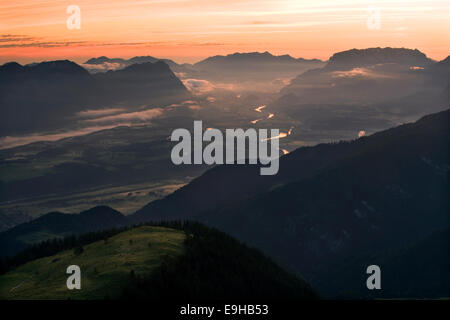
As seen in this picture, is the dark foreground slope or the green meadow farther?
the dark foreground slope

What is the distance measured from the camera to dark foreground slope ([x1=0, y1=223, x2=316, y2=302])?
443 ft

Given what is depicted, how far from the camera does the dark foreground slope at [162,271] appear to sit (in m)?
135

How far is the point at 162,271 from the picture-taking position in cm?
14225

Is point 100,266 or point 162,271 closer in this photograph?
point 162,271

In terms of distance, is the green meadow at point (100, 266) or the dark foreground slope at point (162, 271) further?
the dark foreground slope at point (162, 271)
